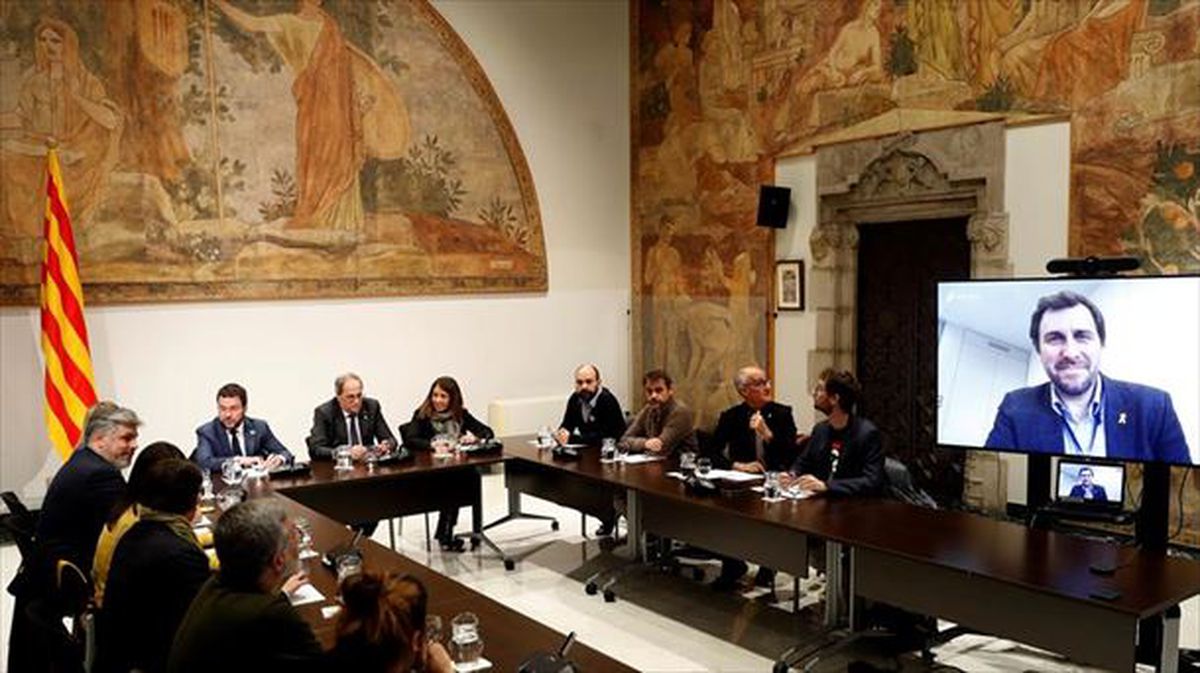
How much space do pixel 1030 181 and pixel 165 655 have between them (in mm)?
6570

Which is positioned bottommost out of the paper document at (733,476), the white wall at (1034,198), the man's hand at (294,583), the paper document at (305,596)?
the paper document at (305,596)

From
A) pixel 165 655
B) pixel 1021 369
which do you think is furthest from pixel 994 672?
pixel 165 655

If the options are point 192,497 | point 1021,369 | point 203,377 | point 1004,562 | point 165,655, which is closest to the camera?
point 165,655

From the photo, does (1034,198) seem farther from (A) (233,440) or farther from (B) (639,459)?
(A) (233,440)

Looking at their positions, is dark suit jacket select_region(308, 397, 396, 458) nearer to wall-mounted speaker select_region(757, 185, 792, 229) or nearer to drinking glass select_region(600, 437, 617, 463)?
drinking glass select_region(600, 437, 617, 463)

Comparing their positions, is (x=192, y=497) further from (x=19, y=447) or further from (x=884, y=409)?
(x=884, y=409)

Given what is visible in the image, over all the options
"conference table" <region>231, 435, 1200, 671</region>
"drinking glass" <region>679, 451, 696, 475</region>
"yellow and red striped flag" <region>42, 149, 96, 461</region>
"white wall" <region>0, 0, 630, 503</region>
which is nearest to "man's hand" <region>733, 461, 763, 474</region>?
"drinking glass" <region>679, 451, 696, 475</region>

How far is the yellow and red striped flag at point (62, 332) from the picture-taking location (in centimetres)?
711

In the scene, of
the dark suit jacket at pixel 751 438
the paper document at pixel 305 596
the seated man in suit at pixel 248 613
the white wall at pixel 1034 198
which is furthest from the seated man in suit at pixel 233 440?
the white wall at pixel 1034 198

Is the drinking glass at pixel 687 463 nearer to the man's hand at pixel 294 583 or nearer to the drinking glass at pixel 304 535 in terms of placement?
the drinking glass at pixel 304 535

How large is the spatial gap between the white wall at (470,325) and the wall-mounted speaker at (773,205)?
6.96ft

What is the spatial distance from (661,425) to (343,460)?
6.79 ft

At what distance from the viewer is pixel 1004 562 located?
12.5ft

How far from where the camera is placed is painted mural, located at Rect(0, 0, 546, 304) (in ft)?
24.7
